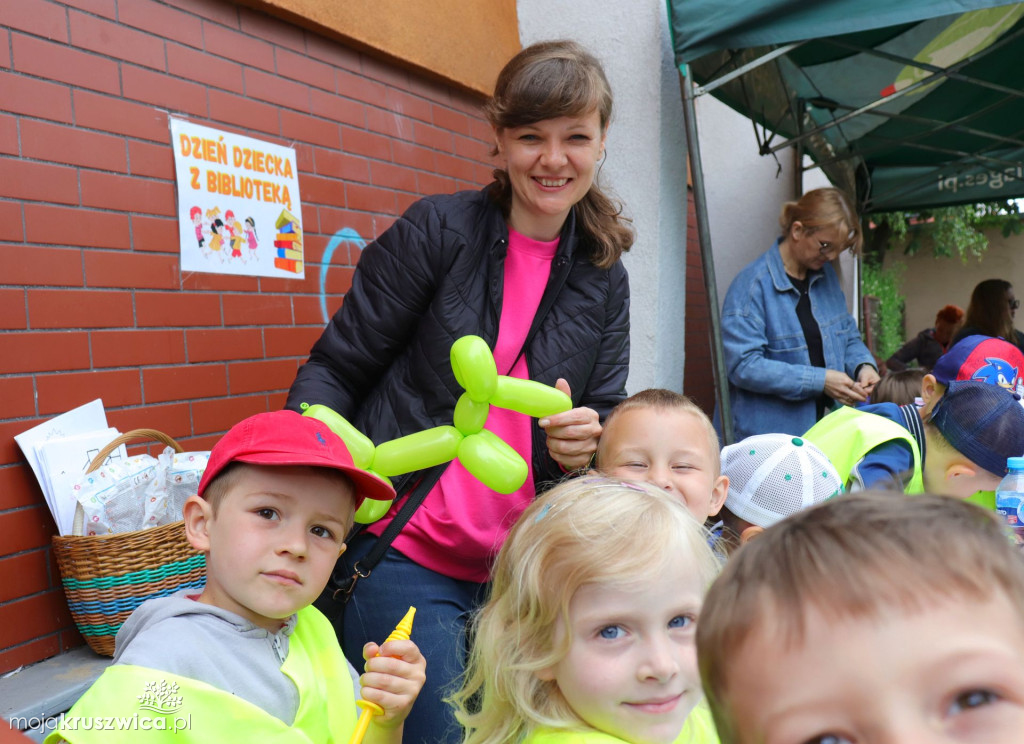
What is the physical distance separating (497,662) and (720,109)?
582 centimetres

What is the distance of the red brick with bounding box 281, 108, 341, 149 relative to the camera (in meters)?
3.34

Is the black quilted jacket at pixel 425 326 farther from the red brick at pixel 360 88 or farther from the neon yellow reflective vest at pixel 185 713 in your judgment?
the red brick at pixel 360 88

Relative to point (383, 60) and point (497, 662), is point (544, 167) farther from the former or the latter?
point (383, 60)

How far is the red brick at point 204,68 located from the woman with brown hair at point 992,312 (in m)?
5.39

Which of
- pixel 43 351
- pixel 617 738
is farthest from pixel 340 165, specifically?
pixel 617 738

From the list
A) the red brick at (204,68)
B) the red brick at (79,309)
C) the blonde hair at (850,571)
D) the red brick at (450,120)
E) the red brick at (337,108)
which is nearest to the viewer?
the blonde hair at (850,571)

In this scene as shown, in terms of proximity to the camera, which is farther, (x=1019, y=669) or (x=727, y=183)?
(x=727, y=183)

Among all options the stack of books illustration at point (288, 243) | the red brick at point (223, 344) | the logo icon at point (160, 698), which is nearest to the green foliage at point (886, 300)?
the stack of books illustration at point (288, 243)

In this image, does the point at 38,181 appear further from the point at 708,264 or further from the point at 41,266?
the point at 708,264

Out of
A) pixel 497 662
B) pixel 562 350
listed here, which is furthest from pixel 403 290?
pixel 497 662

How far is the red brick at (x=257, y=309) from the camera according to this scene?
122 inches

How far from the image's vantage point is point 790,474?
2246 millimetres

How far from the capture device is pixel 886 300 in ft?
43.4

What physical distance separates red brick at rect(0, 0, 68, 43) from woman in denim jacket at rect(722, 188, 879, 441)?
2.86 meters
